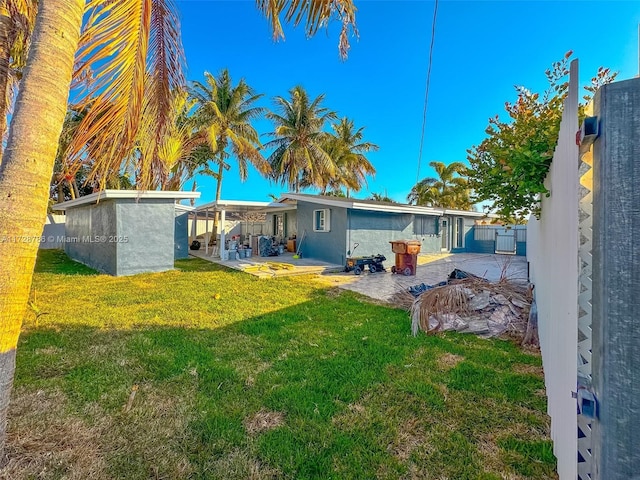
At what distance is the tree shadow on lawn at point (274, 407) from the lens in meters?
2.36

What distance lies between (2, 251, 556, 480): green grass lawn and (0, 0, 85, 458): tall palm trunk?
0.87m

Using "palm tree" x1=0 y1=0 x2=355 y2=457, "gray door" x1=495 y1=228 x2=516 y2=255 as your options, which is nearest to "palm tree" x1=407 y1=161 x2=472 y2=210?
"gray door" x1=495 y1=228 x2=516 y2=255

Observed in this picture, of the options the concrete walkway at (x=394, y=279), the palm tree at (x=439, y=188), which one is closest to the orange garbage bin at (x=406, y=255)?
the concrete walkway at (x=394, y=279)

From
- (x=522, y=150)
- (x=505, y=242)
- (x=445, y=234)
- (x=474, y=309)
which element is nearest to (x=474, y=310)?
(x=474, y=309)

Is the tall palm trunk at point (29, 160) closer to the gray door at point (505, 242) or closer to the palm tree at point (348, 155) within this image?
the gray door at point (505, 242)

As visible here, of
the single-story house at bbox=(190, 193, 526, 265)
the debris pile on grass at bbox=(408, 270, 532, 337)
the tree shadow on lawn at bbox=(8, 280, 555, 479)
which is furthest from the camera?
the single-story house at bbox=(190, 193, 526, 265)

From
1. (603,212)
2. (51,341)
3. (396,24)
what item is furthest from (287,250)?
(603,212)

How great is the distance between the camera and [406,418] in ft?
9.52

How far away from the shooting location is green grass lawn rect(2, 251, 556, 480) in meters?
2.36

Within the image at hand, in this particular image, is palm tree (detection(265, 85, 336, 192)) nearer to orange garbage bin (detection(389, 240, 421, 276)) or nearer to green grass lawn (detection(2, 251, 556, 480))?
orange garbage bin (detection(389, 240, 421, 276))

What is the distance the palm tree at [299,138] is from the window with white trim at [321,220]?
8021 mm

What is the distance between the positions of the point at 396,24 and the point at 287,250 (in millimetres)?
11415

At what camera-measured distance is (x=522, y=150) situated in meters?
3.01

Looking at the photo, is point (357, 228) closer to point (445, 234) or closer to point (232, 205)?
point (232, 205)
